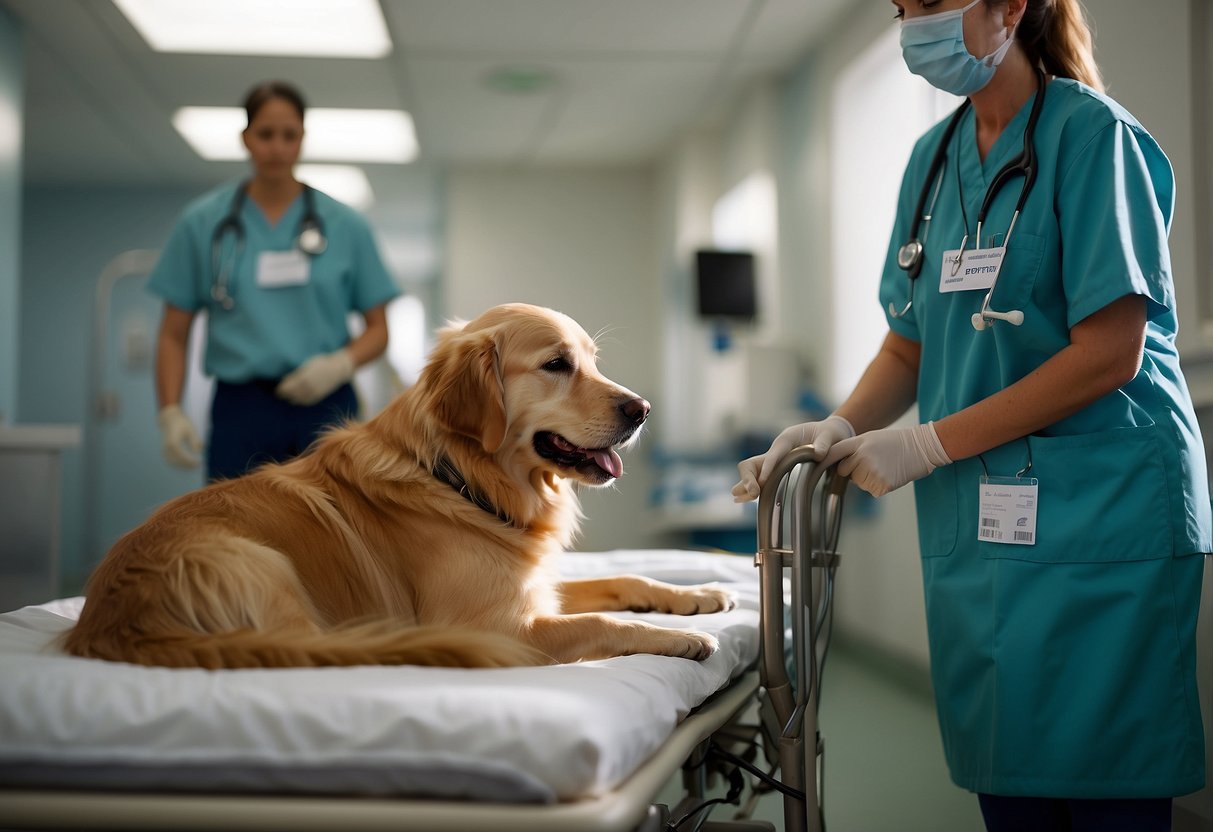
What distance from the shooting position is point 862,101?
444 cm

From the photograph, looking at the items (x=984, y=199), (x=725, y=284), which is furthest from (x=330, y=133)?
(x=984, y=199)

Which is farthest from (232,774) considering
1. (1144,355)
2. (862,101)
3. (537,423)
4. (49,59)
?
(49,59)

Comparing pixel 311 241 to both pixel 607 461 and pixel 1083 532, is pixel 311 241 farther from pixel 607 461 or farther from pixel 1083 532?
pixel 1083 532

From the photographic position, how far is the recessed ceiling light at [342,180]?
22.7ft

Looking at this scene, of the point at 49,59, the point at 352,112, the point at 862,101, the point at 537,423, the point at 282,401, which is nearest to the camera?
the point at 537,423

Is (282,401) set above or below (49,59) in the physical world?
below

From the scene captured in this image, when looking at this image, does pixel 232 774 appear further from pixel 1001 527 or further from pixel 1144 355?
pixel 1144 355

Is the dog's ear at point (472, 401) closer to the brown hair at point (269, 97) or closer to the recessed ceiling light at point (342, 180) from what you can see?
the brown hair at point (269, 97)

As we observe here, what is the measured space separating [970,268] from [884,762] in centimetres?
183

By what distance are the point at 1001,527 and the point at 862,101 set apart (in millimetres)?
3516

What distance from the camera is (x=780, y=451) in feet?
4.69

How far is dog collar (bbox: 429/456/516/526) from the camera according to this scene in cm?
148

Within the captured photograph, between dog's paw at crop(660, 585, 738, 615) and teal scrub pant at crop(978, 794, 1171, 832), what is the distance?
0.49m

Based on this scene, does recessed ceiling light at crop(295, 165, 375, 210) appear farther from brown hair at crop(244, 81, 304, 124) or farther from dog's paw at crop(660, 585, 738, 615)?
dog's paw at crop(660, 585, 738, 615)
